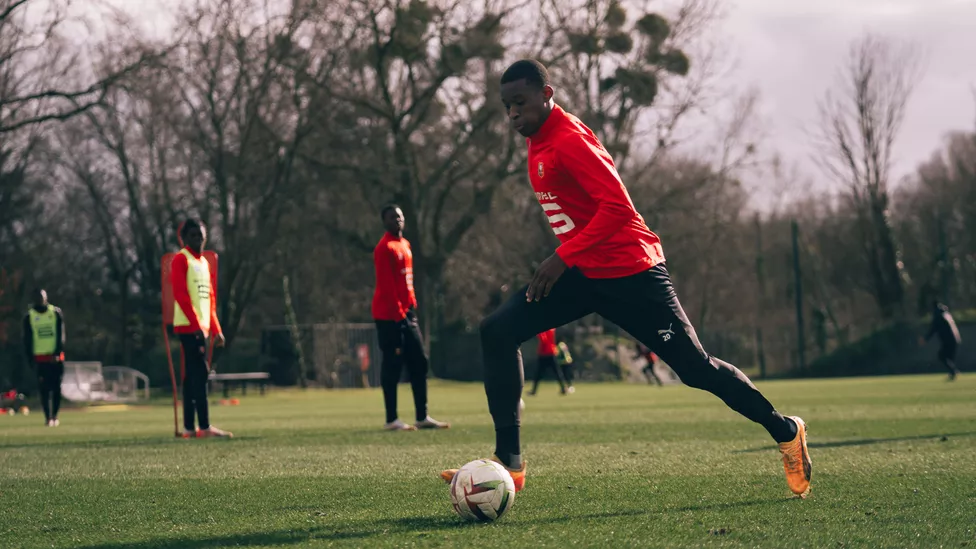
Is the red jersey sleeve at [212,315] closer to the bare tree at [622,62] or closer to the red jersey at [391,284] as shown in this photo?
the red jersey at [391,284]

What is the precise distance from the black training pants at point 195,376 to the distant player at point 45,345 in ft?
21.9

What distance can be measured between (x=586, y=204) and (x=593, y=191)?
0.22 metres

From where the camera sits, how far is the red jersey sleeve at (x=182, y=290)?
1162 centimetres

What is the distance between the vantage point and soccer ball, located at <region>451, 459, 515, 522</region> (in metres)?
5.11

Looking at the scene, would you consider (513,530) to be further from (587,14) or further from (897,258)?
(897,258)

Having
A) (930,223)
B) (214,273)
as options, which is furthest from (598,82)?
(214,273)

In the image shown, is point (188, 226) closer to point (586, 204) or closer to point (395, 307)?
point (395, 307)

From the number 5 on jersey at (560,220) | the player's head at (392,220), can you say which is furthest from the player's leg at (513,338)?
the player's head at (392,220)

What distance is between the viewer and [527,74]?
18.2 ft

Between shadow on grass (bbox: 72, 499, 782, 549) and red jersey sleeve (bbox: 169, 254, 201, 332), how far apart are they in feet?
22.5

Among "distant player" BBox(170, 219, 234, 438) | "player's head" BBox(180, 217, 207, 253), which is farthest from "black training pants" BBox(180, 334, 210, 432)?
"player's head" BBox(180, 217, 207, 253)

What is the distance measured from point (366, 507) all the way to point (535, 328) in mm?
1211

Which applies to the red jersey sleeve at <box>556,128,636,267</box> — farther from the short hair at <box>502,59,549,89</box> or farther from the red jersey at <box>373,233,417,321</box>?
the red jersey at <box>373,233,417,321</box>

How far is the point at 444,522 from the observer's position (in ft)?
17.1
